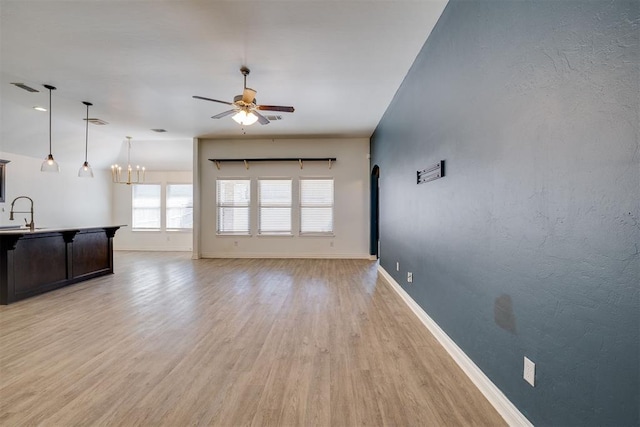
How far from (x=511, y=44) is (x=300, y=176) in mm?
5879

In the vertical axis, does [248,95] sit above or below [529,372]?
above

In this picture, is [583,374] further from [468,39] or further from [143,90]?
[143,90]

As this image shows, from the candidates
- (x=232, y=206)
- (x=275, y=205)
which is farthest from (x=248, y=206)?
(x=275, y=205)

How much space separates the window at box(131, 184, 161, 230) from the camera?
8.95 metres

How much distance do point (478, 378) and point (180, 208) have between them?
8932 millimetres

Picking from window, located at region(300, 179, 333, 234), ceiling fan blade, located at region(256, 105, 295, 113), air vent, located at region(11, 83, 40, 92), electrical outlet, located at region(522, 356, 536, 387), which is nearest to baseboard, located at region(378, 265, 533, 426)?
electrical outlet, located at region(522, 356, 536, 387)

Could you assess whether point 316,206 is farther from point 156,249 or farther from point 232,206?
point 156,249

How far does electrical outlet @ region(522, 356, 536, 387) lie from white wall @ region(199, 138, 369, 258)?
18.5 ft

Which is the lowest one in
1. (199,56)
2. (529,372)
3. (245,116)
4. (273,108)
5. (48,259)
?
(529,372)

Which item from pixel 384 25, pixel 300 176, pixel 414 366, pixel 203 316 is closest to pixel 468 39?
pixel 384 25

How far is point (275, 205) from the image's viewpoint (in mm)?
7352

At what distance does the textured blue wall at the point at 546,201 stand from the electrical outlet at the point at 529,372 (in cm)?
4

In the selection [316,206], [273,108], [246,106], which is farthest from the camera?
[316,206]

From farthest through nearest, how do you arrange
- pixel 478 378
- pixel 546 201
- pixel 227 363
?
pixel 227 363 → pixel 478 378 → pixel 546 201
